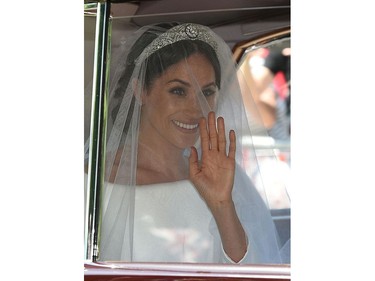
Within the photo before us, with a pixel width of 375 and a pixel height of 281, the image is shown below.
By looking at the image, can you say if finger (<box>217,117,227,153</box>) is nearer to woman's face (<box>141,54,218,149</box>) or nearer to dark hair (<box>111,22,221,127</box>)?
woman's face (<box>141,54,218,149</box>)

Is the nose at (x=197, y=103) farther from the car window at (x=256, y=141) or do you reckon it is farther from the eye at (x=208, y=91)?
the car window at (x=256, y=141)

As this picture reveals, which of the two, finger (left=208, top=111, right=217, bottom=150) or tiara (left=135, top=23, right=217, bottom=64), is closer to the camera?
finger (left=208, top=111, right=217, bottom=150)

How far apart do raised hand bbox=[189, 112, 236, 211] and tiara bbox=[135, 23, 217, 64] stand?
275 mm

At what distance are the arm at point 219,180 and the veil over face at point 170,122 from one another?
0.03 m

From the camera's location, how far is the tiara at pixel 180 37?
179cm

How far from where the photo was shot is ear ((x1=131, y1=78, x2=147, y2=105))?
5.92ft

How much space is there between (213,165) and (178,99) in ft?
0.88

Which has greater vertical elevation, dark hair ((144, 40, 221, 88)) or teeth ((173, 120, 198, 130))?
dark hair ((144, 40, 221, 88))

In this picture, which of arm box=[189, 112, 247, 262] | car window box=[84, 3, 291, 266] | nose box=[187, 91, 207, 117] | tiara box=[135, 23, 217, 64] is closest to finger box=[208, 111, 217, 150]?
arm box=[189, 112, 247, 262]

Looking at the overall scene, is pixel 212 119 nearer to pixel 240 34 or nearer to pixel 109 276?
pixel 240 34

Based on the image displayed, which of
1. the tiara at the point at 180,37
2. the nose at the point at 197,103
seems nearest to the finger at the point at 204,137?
the nose at the point at 197,103
